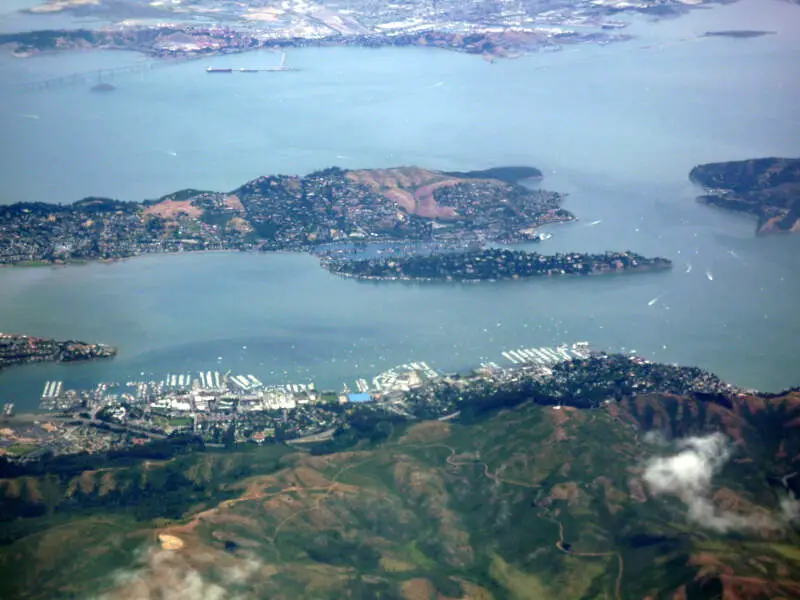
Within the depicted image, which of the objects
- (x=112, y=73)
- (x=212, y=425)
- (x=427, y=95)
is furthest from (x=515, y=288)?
(x=112, y=73)

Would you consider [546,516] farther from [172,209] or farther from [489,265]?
[172,209]

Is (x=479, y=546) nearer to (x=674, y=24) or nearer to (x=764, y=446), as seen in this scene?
(x=764, y=446)

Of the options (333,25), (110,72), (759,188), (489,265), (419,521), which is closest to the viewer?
(419,521)

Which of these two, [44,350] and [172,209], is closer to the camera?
[44,350]

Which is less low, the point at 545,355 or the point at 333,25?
the point at 333,25

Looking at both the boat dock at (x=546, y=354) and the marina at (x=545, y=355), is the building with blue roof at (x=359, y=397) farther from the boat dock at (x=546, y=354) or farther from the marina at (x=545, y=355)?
the boat dock at (x=546, y=354)

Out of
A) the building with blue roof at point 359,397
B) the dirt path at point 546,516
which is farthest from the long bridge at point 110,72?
the dirt path at point 546,516

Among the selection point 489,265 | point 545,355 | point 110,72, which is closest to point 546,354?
point 545,355
